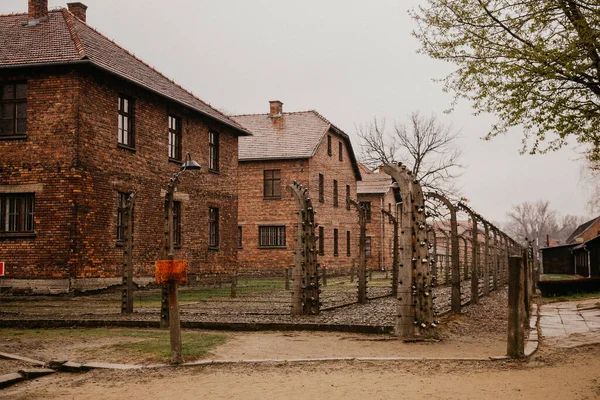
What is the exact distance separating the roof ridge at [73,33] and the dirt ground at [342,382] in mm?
13424

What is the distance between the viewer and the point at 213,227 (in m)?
28.2

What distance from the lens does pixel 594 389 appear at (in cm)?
675

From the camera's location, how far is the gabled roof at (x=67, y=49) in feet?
63.8

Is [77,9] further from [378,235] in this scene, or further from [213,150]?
[378,235]

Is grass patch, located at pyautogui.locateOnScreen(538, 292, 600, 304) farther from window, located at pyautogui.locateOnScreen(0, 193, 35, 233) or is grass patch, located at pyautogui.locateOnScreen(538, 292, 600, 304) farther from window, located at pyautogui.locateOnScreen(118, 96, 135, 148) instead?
window, located at pyautogui.locateOnScreen(0, 193, 35, 233)

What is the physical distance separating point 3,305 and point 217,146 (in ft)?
43.2

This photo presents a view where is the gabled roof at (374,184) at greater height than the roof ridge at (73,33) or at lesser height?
lesser

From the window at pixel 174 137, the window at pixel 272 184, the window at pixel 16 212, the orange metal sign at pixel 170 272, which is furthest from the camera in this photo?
the window at pixel 272 184

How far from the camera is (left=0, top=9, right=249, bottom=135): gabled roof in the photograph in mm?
19453

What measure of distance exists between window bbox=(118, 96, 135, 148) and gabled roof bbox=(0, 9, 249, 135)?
85 centimetres

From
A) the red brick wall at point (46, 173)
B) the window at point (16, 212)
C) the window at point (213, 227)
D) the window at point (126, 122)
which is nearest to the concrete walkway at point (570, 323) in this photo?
the red brick wall at point (46, 173)

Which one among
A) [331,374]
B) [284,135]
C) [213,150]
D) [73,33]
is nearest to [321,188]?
[284,135]

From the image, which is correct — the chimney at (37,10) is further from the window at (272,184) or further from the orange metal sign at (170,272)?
the window at (272,184)

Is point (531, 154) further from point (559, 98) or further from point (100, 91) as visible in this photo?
point (100, 91)
